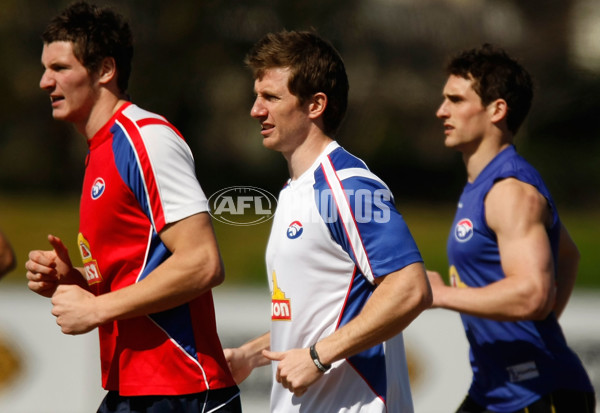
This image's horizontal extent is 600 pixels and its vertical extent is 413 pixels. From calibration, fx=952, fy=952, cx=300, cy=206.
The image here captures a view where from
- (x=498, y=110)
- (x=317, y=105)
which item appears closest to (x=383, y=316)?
(x=317, y=105)

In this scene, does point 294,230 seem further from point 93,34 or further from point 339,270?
point 93,34

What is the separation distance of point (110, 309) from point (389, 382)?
0.93 metres

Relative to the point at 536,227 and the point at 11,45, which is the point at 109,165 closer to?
the point at 536,227

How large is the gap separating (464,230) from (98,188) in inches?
65.0

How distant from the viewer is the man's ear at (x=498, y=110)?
433cm

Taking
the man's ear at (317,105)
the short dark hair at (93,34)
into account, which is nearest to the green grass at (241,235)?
the short dark hair at (93,34)

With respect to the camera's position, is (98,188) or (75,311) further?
(98,188)

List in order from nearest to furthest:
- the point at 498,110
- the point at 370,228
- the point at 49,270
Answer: the point at 370,228
the point at 49,270
the point at 498,110

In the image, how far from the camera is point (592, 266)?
12125mm

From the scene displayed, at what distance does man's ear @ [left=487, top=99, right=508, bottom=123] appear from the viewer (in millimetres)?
4328

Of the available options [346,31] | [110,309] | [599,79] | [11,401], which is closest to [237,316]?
[11,401]

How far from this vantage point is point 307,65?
3.30 m

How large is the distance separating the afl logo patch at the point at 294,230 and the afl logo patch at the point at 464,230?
3.74ft

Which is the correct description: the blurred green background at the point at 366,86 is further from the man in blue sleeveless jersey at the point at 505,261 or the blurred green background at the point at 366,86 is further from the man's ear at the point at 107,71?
the man's ear at the point at 107,71
